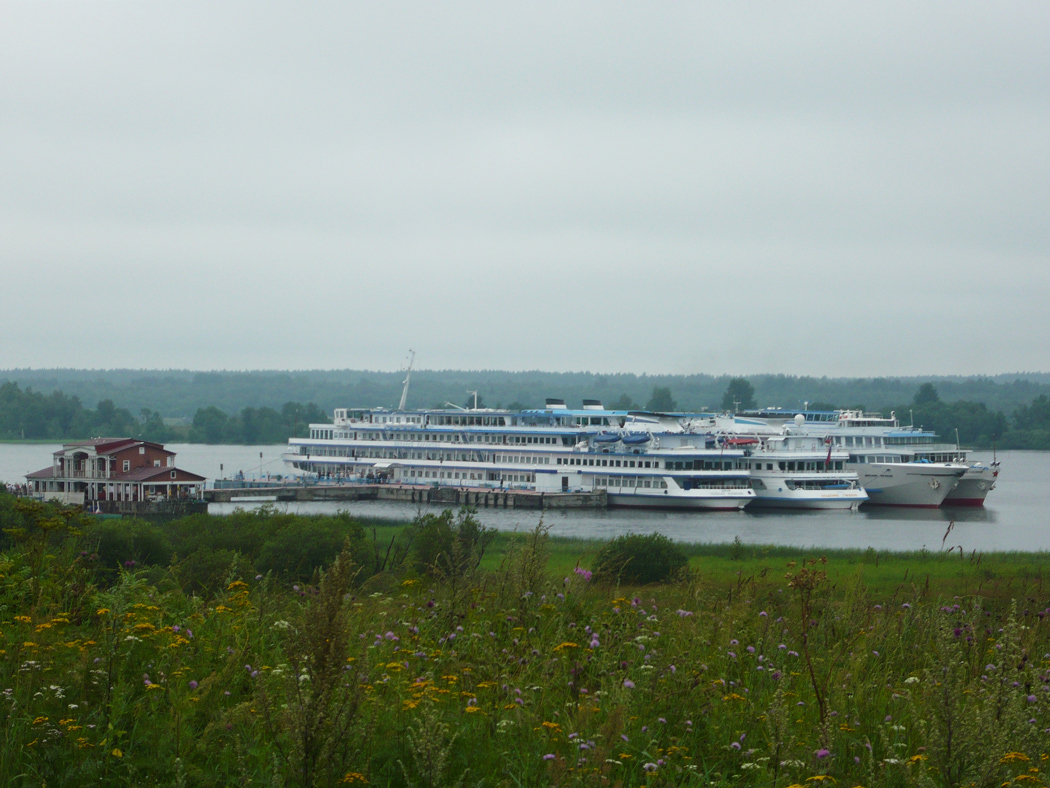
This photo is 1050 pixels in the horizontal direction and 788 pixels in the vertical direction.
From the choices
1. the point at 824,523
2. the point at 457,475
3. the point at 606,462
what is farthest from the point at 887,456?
the point at 457,475

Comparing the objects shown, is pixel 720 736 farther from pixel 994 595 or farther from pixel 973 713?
pixel 994 595

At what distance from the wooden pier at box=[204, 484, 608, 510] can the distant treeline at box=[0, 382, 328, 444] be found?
76871 millimetres

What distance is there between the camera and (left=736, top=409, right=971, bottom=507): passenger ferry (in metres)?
65.0

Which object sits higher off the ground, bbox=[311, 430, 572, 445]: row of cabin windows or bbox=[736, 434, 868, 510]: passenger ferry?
bbox=[311, 430, 572, 445]: row of cabin windows

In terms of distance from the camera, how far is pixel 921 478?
2562 inches

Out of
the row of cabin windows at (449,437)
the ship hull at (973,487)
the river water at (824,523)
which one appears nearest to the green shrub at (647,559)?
the river water at (824,523)

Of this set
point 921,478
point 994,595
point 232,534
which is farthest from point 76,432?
point 994,595

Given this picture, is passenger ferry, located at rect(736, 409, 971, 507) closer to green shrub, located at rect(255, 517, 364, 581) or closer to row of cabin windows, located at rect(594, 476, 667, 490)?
row of cabin windows, located at rect(594, 476, 667, 490)

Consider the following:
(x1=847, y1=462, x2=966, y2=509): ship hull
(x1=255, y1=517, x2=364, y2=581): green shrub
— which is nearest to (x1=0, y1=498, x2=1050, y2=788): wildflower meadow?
(x1=255, y1=517, x2=364, y2=581): green shrub

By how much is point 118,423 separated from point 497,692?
503 ft

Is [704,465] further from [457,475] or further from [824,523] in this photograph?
[457,475]

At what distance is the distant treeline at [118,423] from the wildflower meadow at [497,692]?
141m

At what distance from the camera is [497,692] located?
6.50 metres

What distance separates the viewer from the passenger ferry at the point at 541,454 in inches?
2494
